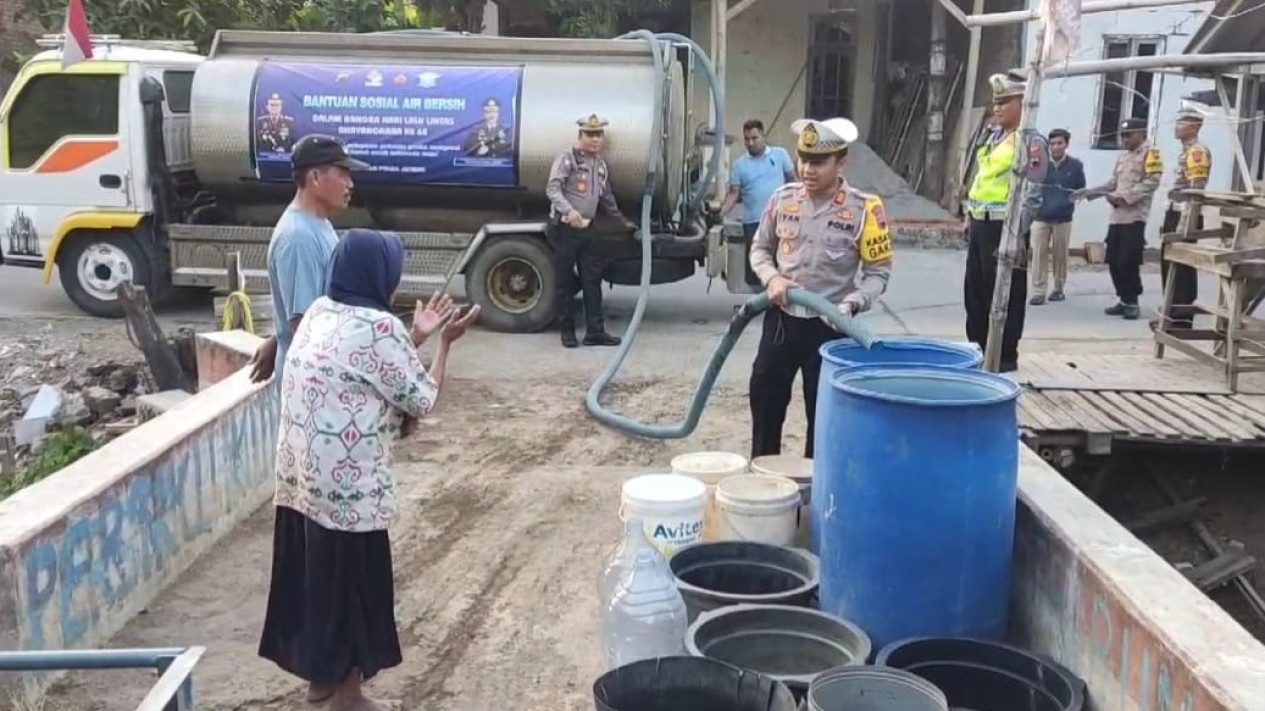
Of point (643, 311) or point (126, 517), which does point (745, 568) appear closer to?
point (126, 517)

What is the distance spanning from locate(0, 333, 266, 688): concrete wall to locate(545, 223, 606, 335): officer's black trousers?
384 centimetres

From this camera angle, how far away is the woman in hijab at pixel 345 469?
3.17 m

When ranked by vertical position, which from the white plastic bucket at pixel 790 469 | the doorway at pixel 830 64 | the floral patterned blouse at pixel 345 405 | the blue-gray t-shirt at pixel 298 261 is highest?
the doorway at pixel 830 64

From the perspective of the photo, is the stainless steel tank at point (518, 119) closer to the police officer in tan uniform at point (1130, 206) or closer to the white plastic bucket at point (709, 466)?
the police officer in tan uniform at point (1130, 206)

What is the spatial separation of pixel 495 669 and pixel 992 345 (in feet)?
9.60

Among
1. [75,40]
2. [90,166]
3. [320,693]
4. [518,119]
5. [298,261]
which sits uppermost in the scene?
[75,40]

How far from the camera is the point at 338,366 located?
3150mm

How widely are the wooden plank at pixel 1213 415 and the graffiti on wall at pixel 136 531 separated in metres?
4.62

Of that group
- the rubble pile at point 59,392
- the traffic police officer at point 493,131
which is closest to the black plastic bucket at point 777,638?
the rubble pile at point 59,392

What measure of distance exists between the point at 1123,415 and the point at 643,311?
11.9 ft

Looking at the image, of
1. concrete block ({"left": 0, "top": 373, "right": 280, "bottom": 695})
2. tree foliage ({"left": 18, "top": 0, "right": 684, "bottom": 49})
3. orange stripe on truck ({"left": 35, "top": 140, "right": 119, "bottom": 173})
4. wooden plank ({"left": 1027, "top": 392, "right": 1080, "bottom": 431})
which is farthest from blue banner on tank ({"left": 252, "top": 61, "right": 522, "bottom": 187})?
tree foliage ({"left": 18, "top": 0, "right": 684, "bottom": 49})

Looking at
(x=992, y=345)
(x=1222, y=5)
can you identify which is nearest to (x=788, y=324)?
(x=992, y=345)

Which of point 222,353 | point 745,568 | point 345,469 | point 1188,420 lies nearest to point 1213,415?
point 1188,420

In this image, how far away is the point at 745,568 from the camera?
3789 millimetres
